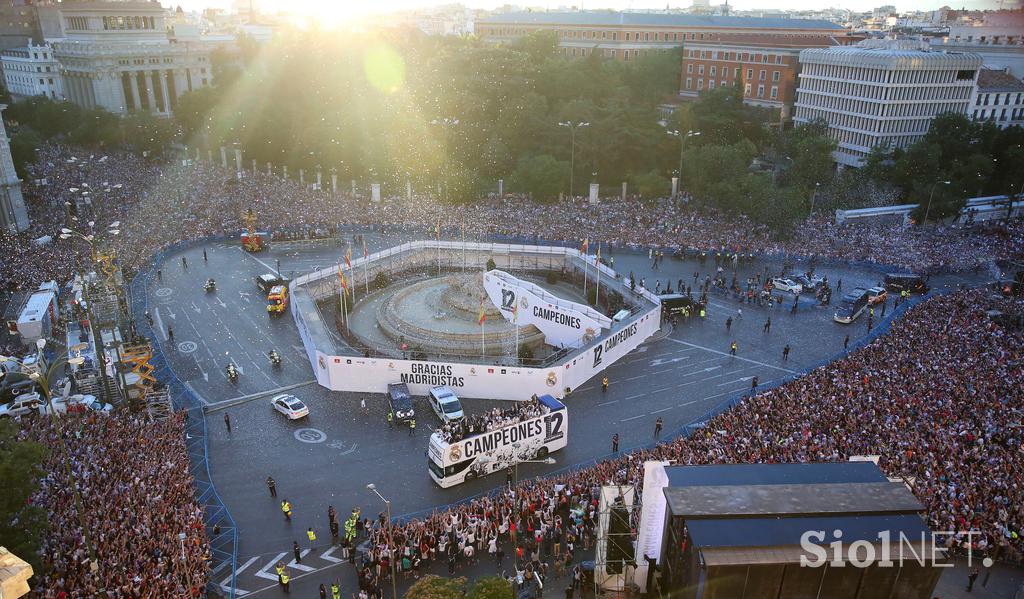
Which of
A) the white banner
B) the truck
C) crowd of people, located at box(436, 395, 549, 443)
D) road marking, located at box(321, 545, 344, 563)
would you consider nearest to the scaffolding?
the white banner

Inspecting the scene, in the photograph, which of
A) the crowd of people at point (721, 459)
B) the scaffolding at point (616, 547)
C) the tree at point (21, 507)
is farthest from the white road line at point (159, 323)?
the scaffolding at point (616, 547)

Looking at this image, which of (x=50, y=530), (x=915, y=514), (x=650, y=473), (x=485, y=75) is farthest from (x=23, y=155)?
(x=915, y=514)

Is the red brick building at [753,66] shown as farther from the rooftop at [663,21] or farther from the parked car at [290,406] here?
the parked car at [290,406]

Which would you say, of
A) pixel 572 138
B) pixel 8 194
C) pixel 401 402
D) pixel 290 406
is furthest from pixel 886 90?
pixel 8 194

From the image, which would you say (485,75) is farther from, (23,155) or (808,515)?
(808,515)

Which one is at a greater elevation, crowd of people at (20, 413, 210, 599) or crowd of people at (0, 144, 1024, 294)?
crowd of people at (20, 413, 210, 599)

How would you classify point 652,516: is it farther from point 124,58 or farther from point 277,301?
point 124,58

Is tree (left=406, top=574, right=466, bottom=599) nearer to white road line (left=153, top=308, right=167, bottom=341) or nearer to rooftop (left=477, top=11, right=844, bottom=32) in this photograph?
white road line (left=153, top=308, right=167, bottom=341)
